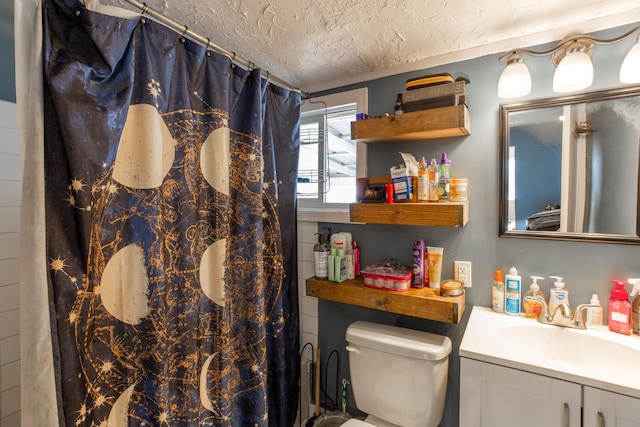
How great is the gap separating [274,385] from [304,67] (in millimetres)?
1707

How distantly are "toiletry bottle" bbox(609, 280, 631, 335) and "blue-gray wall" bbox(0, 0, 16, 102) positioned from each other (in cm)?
237

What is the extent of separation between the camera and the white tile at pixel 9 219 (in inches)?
42.4

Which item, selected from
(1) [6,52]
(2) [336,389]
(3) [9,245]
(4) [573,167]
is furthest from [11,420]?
(4) [573,167]

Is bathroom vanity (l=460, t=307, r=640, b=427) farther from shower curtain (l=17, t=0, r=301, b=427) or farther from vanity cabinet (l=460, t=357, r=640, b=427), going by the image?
shower curtain (l=17, t=0, r=301, b=427)

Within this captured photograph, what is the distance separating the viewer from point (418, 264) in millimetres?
1415

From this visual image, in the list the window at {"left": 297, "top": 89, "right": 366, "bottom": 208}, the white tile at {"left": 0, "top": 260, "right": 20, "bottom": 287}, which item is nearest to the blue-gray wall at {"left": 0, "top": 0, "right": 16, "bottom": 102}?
the white tile at {"left": 0, "top": 260, "right": 20, "bottom": 287}

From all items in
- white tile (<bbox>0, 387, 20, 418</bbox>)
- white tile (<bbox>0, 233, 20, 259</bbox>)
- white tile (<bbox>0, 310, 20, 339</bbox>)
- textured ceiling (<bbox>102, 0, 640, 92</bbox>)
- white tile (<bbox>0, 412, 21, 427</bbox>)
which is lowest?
white tile (<bbox>0, 412, 21, 427</bbox>)

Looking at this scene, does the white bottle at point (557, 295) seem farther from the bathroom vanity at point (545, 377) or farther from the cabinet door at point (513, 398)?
the cabinet door at point (513, 398)

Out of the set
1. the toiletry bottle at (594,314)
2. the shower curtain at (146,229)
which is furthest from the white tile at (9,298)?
the toiletry bottle at (594,314)

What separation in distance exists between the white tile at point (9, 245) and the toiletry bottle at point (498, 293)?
1.96 meters

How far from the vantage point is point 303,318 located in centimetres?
187

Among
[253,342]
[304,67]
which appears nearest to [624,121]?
[304,67]

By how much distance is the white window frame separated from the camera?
5.41ft

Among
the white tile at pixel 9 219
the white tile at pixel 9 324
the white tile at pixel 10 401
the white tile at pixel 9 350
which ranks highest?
the white tile at pixel 9 219
